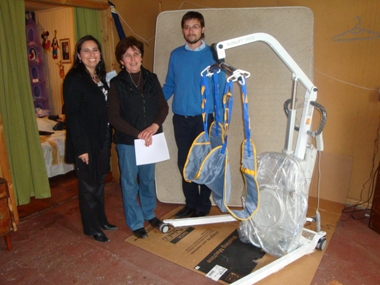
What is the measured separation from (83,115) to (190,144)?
2.71 feet

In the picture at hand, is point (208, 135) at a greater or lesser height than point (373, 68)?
lesser

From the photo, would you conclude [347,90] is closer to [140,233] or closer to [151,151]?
[151,151]

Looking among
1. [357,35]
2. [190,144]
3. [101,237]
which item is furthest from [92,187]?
[357,35]

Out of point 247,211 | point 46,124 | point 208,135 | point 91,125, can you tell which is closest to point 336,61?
point 208,135

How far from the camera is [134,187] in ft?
7.10

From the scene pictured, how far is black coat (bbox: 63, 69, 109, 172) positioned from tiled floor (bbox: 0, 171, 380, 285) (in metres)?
0.63

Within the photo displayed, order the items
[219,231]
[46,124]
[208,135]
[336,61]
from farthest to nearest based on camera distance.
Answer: [46,124]
[336,61]
[219,231]
[208,135]

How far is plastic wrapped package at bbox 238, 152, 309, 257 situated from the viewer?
5.97 ft

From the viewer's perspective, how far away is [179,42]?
264 cm

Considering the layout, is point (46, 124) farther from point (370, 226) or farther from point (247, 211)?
point (370, 226)

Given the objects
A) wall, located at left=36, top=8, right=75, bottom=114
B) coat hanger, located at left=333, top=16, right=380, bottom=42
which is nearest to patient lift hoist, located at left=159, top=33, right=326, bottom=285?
coat hanger, located at left=333, top=16, right=380, bottom=42

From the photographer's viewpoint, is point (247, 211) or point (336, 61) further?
point (336, 61)

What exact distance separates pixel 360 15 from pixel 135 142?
1989mm

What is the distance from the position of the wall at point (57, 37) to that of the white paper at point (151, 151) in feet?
9.93
